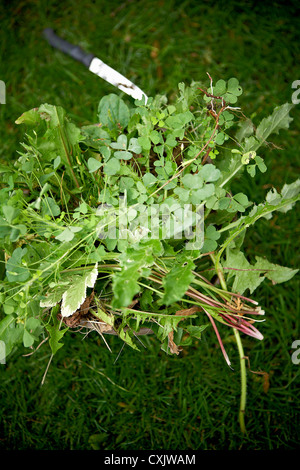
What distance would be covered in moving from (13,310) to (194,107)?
0.62m

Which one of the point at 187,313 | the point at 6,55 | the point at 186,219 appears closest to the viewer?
the point at 186,219

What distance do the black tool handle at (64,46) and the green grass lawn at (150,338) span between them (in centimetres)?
3

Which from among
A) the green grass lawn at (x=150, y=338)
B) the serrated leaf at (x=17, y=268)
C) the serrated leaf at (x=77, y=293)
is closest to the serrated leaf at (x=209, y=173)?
the serrated leaf at (x=77, y=293)

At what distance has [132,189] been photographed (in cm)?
77

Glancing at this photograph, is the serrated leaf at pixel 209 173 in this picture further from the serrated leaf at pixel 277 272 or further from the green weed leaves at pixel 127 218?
the serrated leaf at pixel 277 272

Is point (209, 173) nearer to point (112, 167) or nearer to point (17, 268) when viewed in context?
point (112, 167)

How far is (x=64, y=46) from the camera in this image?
132cm

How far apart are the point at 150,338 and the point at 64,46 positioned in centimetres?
98

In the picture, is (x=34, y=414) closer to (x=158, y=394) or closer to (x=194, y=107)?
(x=158, y=394)

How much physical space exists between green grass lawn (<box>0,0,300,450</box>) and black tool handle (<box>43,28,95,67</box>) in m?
0.03

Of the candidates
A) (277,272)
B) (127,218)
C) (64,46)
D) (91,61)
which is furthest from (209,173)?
(64,46)

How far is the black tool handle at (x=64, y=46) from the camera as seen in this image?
4.11 feet
